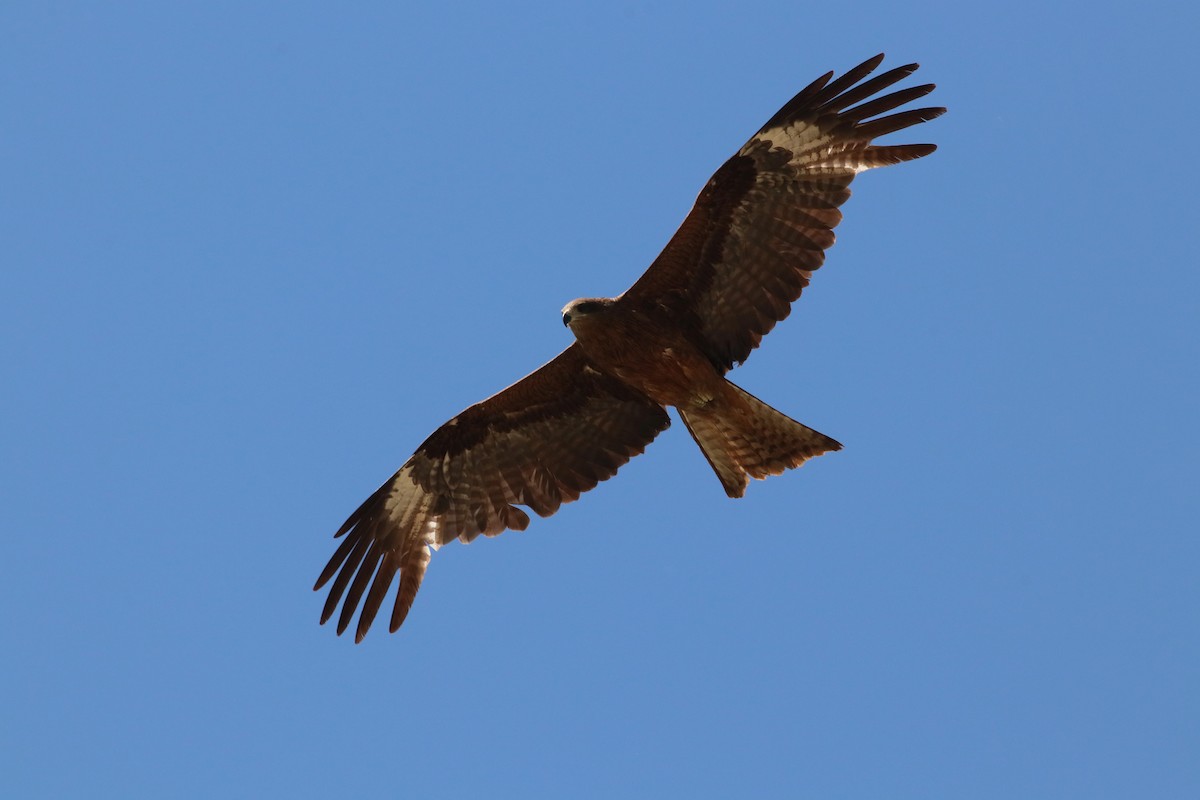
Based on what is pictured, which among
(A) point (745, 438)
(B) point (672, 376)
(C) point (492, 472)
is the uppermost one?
(C) point (492, 472)

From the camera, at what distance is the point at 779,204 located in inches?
415

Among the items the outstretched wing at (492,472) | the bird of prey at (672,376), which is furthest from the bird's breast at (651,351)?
the outstretched wing at (492,472)

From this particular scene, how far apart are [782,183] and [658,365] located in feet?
5.51

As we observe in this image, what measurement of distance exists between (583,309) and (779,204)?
1682 millimetres

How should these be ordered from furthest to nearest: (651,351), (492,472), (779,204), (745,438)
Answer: (492,472) → (745,438) → (651,351) → (779,204)

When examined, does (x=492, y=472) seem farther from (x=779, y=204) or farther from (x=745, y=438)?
(x=779, y=204)

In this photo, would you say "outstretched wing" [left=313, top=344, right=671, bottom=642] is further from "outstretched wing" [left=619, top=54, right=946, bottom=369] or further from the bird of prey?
"outstretched wing" [left=619, top=54, right=946, bottom=369]

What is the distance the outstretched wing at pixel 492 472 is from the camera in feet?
37.8

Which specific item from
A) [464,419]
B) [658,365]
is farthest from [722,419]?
[464,419]

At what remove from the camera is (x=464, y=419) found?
11.7m

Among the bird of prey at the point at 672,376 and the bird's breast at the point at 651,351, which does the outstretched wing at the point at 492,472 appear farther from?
the bird's breast at the point at 651,351

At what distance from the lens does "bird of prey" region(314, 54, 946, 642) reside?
34.3ft

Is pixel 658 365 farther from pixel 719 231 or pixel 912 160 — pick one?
pixel 912 160

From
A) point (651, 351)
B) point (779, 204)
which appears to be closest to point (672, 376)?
point (651, 351)
